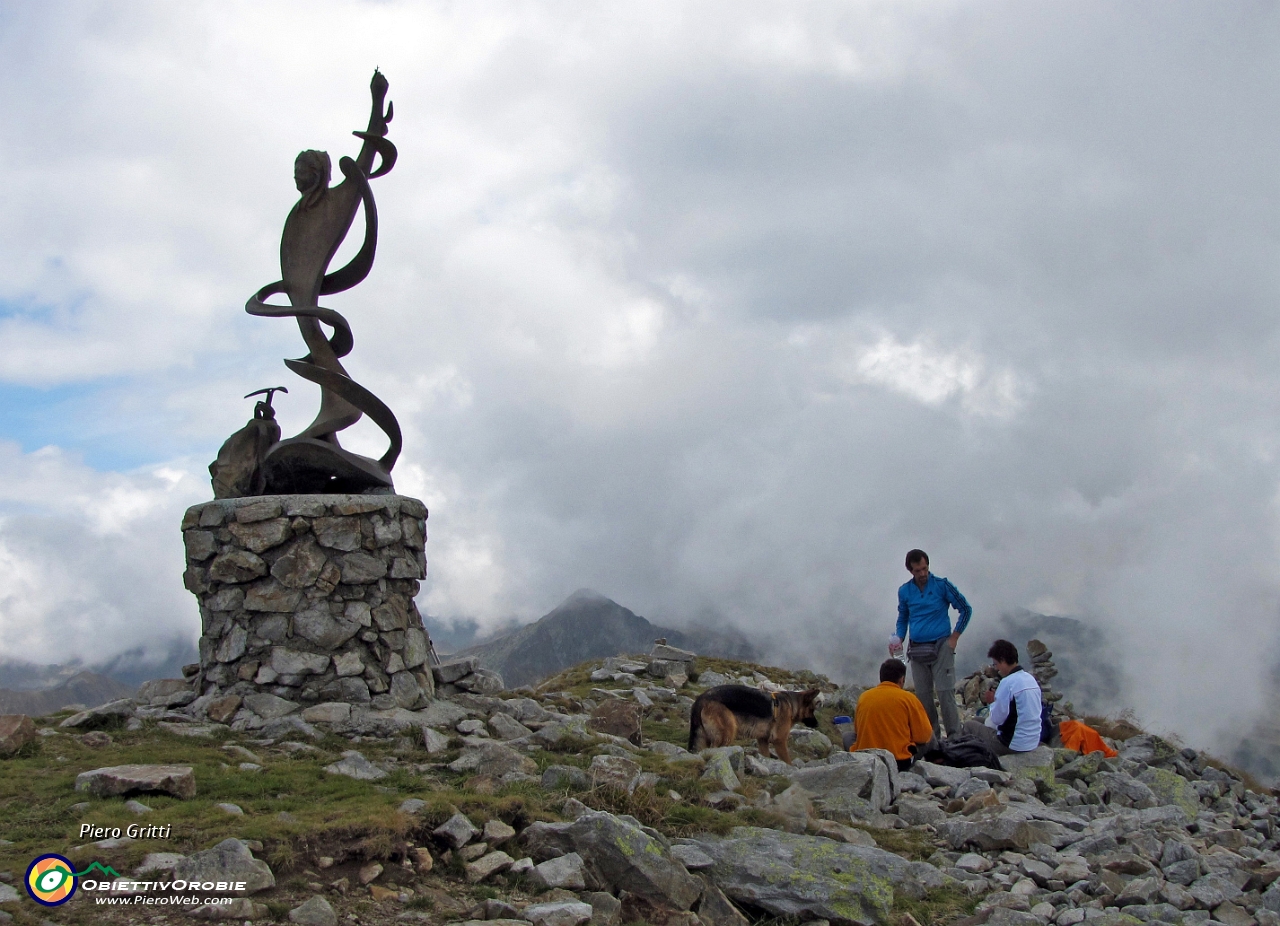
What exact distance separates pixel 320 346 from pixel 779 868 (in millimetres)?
8511

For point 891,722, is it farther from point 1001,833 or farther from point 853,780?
point 1001,833

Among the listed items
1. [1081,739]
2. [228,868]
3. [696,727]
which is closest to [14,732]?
[228,868]

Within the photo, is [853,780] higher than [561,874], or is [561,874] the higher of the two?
[853,780]

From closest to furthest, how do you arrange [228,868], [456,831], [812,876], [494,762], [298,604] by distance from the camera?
[228,868] < [456,831] < [812,876] < [494,762] < [298,604]

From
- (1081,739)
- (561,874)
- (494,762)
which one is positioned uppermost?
(1081,739)

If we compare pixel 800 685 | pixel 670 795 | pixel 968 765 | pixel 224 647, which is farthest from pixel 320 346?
pixel 800 685

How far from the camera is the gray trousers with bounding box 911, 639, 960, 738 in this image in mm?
10797

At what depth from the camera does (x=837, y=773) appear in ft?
27.0

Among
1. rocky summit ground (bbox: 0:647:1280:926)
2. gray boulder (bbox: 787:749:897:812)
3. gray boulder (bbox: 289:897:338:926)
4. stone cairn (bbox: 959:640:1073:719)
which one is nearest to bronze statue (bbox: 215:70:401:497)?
rocky summit ground (bbox: 0:647:1280:926)

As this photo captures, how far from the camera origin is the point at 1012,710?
33.4ft

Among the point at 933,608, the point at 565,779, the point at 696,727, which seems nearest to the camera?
the point at 565,779

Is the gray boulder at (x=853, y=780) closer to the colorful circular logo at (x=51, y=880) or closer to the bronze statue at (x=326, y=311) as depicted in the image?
the colorful circular logo at (x=51, y=880)

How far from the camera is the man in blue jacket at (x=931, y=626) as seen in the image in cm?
1067

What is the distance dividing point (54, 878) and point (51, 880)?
17 millimetres
